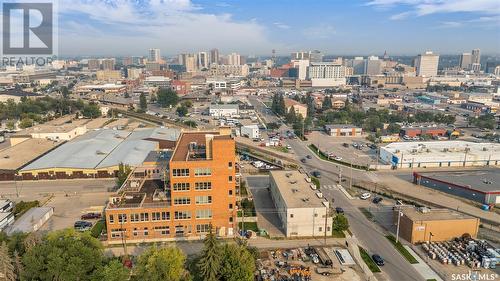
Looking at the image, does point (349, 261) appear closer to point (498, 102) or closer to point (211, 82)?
point (498, 102)

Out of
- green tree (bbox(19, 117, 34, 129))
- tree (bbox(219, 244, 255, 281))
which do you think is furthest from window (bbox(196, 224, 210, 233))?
green tree (bbox(19, 117, 34, 129))

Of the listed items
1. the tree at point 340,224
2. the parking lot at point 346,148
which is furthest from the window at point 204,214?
the parking lot at point 346,148

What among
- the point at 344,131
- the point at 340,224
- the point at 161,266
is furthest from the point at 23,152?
the point at 344,131

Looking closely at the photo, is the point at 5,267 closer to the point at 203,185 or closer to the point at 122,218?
the point at 122,218

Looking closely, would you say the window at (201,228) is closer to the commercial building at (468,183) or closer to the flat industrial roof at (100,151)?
the flat industrial roof at (100,151)

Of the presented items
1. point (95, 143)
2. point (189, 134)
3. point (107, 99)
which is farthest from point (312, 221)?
point (107, 99)

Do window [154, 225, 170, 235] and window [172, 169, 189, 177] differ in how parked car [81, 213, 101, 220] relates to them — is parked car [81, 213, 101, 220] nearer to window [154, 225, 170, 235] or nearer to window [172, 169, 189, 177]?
window [154, 225, 170, 235]
